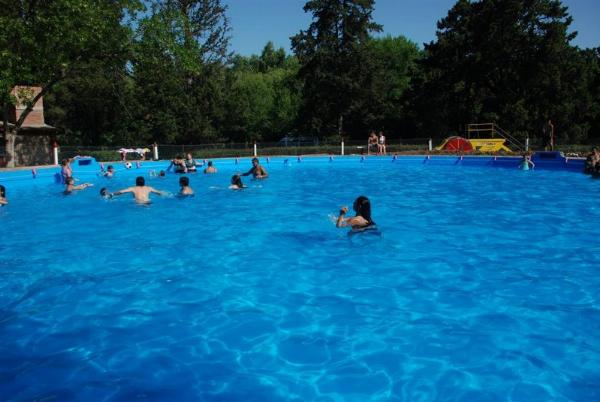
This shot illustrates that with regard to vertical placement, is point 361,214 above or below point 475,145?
below

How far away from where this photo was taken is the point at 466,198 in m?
16.5

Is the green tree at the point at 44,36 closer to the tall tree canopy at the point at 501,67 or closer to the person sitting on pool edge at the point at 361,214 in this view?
the person sitting on pool edge at the point at 361,214

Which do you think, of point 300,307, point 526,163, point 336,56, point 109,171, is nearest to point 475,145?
point 526,163

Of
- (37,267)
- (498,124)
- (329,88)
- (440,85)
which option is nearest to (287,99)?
(329,88)

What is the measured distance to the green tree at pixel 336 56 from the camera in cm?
4859

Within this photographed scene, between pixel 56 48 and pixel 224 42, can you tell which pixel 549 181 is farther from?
pixel 224 42

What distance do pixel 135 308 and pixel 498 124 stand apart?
4200cm

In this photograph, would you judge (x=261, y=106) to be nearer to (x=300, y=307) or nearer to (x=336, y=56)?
(x=336, y=56)

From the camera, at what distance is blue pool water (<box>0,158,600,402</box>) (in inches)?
187

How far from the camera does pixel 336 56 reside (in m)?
49.4

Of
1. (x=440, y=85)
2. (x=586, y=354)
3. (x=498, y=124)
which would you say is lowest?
(x=586, y=354)

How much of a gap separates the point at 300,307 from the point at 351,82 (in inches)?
1729

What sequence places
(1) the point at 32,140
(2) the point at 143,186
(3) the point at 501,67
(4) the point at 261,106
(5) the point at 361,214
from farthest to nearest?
(4) the point at 261,106, (3) the point at 501,67, (1) the point at 32,140, (2) the point at 143,186, (5) the point at 361,214

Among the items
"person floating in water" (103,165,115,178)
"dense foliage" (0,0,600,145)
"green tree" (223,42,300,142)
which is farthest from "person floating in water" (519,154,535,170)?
"green tree" (223,42,300,142)
